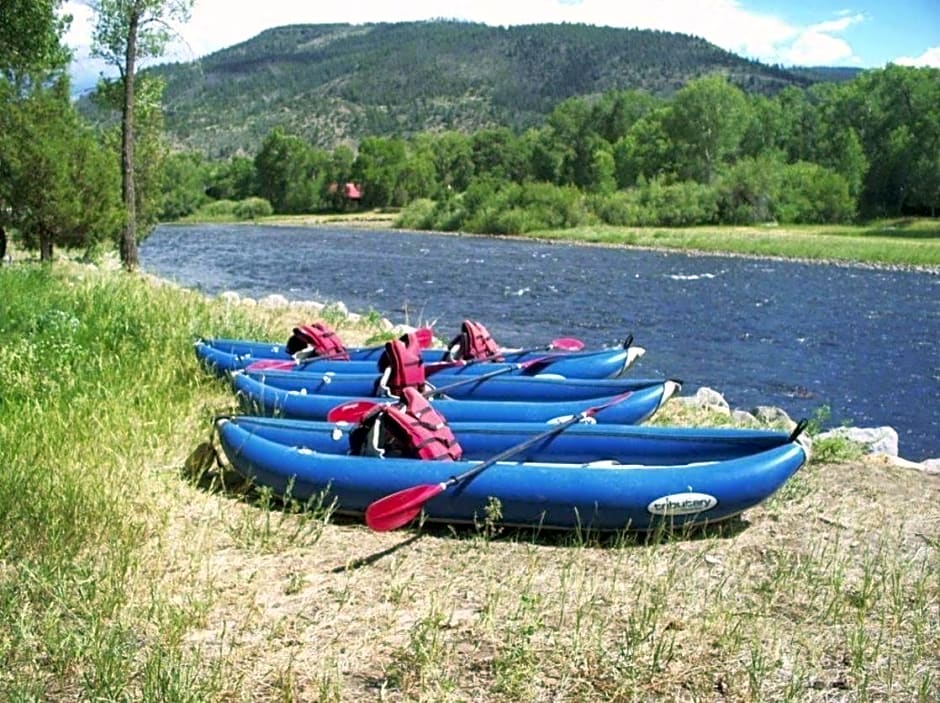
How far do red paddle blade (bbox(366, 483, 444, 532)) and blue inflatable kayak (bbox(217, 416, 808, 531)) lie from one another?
0.38 ft

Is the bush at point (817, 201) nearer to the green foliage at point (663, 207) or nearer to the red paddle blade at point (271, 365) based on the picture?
the green foliage at point (663, 207)

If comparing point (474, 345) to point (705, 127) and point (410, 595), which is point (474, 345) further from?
point (705, 127)

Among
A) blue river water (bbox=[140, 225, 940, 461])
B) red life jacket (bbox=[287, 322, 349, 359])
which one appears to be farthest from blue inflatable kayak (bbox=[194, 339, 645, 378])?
blue river water (bbox=[140, 225, 940, 461])

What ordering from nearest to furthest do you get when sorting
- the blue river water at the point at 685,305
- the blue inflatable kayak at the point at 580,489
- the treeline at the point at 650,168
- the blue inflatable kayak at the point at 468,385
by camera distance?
the blue inflatable kayak at the point at 580,489, the blue inflatable kayak at the point at 468,385, the blue river water at the point at 685,305, the treeline at the point at 650,168

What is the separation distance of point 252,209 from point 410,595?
2872 inches

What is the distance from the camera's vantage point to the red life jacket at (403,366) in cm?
670

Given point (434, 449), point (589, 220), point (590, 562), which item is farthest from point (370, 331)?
point (589, 220)

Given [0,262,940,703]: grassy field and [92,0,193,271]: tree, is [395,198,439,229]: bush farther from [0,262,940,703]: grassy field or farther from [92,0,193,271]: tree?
[0,262,940,703]: grassy field

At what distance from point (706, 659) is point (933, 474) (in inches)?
151

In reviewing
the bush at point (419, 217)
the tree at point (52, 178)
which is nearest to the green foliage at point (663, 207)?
the bush at point (419, 217)

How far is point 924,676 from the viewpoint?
3541mm

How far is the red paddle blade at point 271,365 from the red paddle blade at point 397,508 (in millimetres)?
3549

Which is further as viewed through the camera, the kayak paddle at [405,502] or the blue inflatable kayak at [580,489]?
the blue inflatable kayak at [580,489]

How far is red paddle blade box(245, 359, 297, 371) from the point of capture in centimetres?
812
